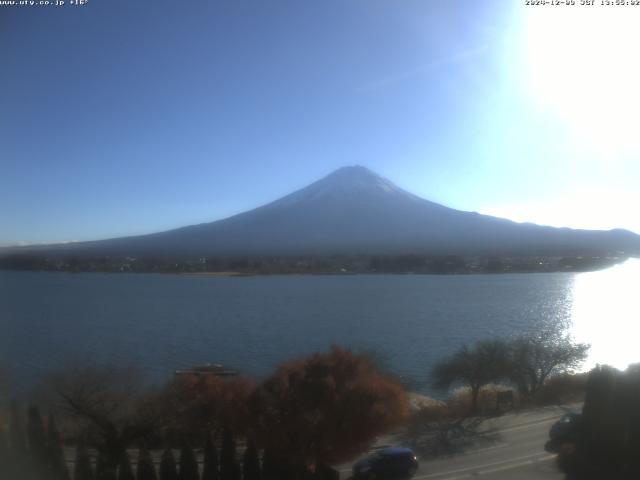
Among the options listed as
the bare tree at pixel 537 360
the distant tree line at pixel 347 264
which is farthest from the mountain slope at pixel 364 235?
the bare tree at pixel 537 360

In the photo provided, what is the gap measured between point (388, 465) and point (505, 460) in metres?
0.80

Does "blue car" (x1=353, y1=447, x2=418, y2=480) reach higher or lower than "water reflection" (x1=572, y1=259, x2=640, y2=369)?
higher

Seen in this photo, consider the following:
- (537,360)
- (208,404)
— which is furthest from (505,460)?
(537,360)

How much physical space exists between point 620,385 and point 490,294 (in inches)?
508

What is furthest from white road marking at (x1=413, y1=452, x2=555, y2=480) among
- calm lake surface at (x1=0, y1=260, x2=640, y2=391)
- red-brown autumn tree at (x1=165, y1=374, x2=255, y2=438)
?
calm lake surface at (x1=0, y1=260, x2=640, y2=391)

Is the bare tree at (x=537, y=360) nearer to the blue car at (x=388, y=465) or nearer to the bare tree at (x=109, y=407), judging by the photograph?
the blue car at (x=388, y=465)

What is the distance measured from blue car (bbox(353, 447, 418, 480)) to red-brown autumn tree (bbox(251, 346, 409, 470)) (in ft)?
0.33

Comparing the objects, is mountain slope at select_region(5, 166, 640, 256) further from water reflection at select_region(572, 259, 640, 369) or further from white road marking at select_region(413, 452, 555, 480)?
white road marking at select_region(413, 452, 555, 480)

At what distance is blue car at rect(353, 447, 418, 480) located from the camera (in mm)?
3648

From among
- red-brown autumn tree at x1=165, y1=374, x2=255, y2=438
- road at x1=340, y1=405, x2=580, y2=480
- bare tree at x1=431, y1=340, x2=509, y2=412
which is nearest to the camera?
road at x1=340, y1=405, x2=580, y2=480

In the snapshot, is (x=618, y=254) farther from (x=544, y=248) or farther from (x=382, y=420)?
(x=382, y=420)

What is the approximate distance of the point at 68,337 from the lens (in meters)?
9.91

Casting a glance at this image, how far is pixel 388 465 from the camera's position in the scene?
3.66 m

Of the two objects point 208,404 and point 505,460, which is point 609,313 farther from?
point 208,404
